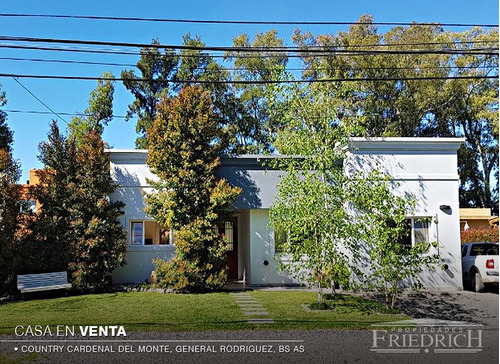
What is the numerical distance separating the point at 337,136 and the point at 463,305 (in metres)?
5.31

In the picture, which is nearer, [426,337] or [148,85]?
[426,337]

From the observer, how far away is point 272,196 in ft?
49.6

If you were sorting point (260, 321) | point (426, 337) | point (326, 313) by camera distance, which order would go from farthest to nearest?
point (326, 313) → point (260, 321) → point (426, 337)

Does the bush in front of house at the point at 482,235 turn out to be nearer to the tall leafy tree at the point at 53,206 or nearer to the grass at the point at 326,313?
the grass at the point at 326,313

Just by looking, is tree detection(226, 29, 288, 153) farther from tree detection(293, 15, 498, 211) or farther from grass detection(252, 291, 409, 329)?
grass detection(252, 291, 409, 329)

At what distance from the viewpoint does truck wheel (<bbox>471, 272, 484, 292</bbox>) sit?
14484mm

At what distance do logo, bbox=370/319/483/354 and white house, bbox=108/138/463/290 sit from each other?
4.95m

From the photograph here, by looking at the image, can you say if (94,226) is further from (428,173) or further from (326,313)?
(428,173)

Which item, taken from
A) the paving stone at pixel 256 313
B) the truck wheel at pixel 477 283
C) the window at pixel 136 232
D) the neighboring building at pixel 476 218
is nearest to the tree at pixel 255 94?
the neighboring building at pixel 476 218

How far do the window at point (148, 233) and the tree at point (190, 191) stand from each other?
1272 millimetres

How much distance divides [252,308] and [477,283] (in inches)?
300

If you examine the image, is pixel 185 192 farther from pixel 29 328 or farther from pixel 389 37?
pixel 389 37

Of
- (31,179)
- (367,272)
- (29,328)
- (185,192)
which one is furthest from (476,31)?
(29,328)

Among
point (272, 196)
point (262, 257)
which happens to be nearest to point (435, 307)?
point (262, 257)
